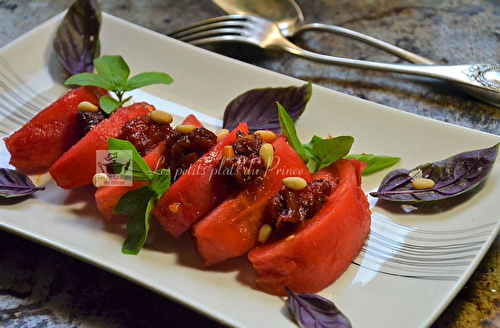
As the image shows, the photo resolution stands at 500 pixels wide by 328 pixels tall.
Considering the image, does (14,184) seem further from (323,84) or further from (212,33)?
(323,84)

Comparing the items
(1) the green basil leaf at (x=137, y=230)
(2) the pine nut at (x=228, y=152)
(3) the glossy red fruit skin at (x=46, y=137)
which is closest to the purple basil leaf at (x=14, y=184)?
(3) the glossy red fruit skin at (x=46, y=137)

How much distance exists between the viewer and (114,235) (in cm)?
235

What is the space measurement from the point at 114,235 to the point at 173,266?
33 cm

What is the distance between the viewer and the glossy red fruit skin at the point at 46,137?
2631mm

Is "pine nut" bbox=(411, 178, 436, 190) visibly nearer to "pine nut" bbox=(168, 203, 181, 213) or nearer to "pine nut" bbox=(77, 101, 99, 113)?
"pine nut" bbox=(168, 203, 181, 213)

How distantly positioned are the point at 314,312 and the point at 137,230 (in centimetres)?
81

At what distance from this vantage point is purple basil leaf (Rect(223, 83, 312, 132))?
2.74 m

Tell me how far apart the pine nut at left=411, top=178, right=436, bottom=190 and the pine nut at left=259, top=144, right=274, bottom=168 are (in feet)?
2.09

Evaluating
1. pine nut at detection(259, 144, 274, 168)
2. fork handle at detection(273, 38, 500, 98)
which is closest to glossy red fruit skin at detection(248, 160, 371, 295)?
pine nut at detection(259, 144, 274, 168)

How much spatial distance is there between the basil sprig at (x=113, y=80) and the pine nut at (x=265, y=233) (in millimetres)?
1027

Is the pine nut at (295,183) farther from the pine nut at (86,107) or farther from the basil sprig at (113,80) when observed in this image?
the pine nut at (86,107)

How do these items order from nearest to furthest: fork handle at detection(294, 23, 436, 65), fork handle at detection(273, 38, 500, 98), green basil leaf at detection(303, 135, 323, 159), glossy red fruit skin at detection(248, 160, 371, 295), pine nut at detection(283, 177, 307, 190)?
glossy red fruit skin at detection(248, 160, 371, 295) → pine nut at detection(283, 177, 307, 190) → green basil leaf at detection(303, 135, 323, 159) → fork handle at detection(273, 38, 500, 98) → fork handle at detection(294, 23, 436, 65)

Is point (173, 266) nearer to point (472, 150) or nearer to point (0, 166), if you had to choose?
point (0, 166)

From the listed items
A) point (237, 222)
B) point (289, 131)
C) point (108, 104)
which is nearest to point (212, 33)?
point (108, 104)
